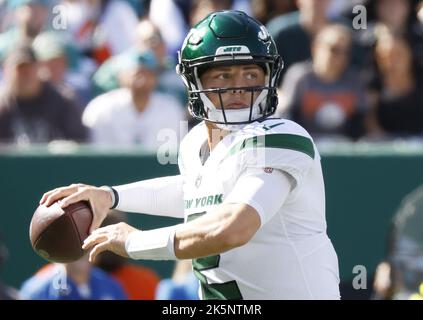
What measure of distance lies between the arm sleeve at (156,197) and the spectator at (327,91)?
4121 millimetres

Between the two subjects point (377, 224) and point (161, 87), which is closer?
point (377, 224)

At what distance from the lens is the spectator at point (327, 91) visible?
9258mm

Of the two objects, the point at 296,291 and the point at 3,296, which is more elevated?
the point at 296,291

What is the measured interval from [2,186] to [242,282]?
4.00 m

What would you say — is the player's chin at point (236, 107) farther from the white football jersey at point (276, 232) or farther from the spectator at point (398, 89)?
the spectator at point (398, 89)

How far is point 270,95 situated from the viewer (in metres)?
4.69

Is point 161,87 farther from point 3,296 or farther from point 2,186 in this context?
point 3,296

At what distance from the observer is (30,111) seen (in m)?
9.14

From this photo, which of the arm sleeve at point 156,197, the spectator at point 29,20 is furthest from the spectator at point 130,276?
the spectator at point 29,20

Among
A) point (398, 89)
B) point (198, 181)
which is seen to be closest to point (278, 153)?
point (198, 181)
